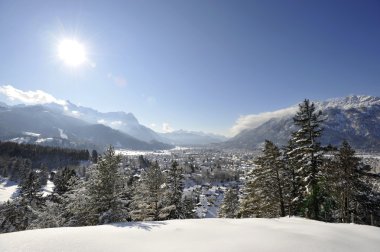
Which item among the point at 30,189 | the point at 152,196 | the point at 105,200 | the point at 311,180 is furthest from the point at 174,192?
the point at 30,189

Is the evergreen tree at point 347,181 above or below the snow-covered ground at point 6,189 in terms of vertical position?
above

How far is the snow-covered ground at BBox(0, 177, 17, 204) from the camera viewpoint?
102 m

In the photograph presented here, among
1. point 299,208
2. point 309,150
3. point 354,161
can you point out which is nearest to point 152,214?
point 299,208

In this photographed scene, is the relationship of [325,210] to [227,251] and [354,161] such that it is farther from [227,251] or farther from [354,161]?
[227,251]

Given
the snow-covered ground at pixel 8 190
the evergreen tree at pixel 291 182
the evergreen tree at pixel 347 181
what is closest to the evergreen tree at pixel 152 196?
the evergreen tree at pixel 291 182

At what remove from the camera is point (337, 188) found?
29344mm

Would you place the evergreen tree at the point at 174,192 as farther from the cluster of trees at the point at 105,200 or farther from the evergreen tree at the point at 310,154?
the evergreen tree at the point at 310,154

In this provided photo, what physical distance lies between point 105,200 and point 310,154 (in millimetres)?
20634

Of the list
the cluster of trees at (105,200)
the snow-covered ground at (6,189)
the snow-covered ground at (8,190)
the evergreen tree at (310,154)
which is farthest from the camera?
the snow-covered ground at (8,190)

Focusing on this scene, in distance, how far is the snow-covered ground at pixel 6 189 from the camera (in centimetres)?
10249

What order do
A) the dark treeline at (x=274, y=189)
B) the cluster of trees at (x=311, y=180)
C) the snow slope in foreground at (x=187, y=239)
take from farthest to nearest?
the cluster of trees at (x=311, y=180)
the dark treeline at (x=274, y=189)
the snow slope in foreground at (x=187, y=239)

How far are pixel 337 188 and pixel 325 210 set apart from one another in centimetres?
317

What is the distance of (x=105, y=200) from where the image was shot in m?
22.6

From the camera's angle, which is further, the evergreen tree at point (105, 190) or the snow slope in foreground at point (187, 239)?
the evergreen tree at point (105, 190)
